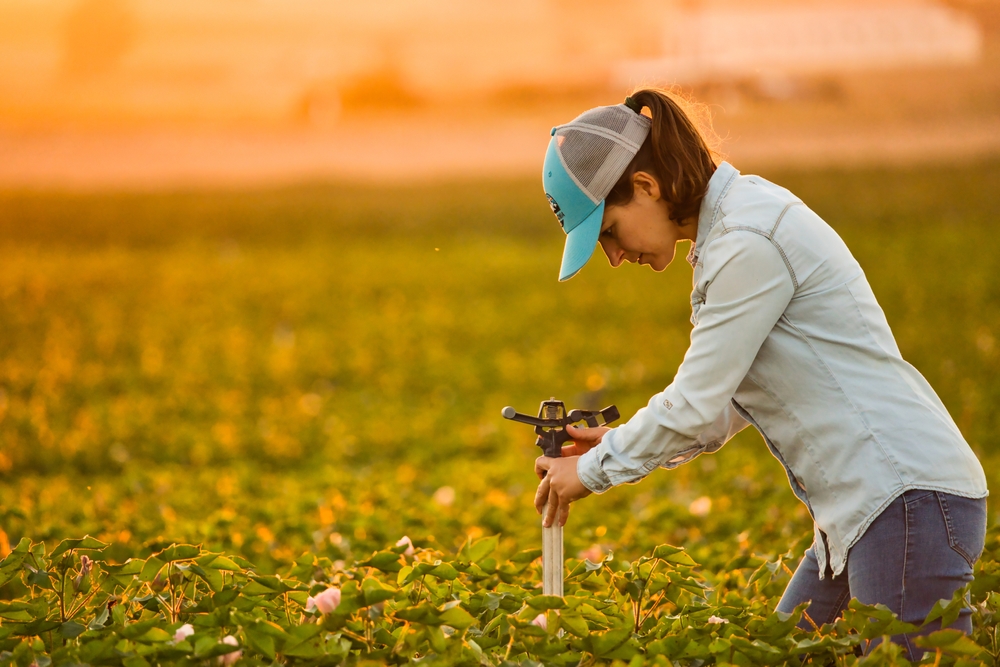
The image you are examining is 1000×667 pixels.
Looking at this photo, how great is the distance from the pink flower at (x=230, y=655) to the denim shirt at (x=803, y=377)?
2.34ft

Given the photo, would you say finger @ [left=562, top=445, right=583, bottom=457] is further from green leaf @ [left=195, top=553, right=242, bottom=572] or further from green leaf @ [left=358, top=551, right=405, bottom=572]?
green leaf @ [left=195, top=553, right=242, bottom=572]

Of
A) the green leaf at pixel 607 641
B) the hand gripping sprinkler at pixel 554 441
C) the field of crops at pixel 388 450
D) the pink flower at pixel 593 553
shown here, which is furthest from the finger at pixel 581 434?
the pink flower at pixel 593 553

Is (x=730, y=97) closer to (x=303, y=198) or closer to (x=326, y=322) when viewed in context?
(x=326, y=322)

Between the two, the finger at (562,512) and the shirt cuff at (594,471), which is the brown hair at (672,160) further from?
the finger at (562,512)

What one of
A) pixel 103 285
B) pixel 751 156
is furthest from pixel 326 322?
pixel 751 156

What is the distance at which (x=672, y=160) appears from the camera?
1.80m

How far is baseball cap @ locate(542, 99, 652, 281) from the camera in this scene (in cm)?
179

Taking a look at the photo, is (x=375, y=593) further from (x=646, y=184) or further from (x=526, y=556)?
(x=646, y=184)

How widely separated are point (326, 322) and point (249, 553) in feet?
20.7

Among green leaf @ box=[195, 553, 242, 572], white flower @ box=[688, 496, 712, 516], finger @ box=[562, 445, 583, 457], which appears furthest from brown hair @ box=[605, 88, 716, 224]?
white flower @ box=[688, 496, 712, 516]

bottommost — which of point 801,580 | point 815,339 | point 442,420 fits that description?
point 442,420

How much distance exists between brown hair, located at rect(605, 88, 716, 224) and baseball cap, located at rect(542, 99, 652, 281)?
0.03m

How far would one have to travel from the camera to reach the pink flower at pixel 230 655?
167cm

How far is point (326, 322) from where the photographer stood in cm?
916
